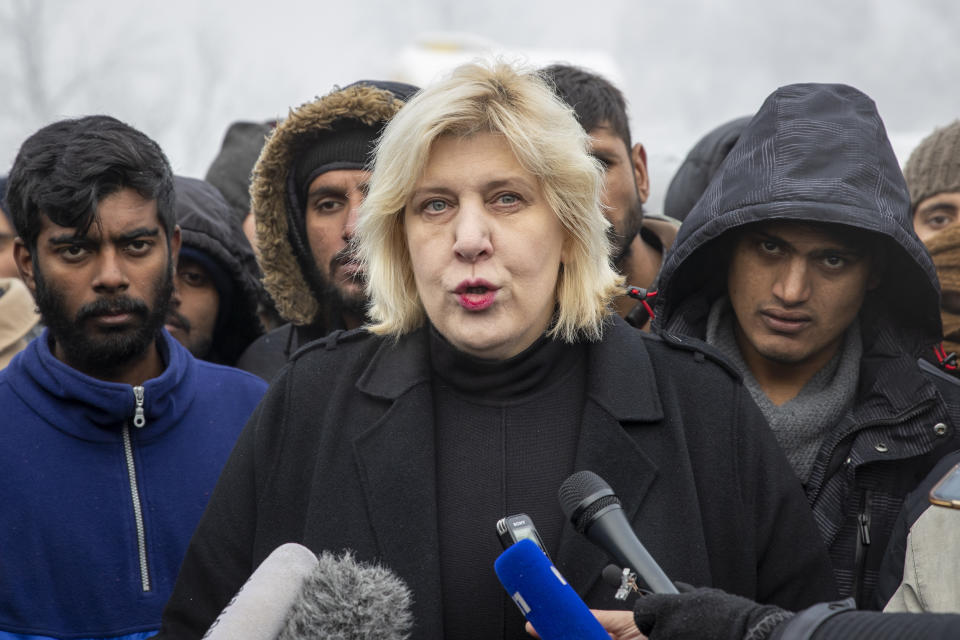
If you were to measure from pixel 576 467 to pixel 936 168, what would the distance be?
10.3 feet

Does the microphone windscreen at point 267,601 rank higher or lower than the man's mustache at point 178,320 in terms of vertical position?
lower

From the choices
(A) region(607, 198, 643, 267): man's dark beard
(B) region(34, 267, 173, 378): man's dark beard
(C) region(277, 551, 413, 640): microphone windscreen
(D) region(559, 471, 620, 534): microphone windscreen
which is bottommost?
(C) region(277, 551, 413, 640): microphone windscreen

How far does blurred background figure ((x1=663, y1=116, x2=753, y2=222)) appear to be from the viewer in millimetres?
5090

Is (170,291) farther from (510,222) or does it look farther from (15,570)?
(510,222)

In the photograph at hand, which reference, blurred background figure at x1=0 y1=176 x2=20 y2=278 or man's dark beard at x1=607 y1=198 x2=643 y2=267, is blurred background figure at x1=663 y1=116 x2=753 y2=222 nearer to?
man's dark beard at x1=607 y1=198 x2=643 y2=267

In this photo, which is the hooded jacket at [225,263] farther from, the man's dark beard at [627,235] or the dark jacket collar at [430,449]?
the dark jacket collar at [430,449]

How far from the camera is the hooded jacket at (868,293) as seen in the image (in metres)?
2.93

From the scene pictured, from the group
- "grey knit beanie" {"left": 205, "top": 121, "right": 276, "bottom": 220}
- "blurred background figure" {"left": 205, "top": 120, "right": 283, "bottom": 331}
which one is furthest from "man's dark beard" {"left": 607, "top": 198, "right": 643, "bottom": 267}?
"grey knit beanie" {"left": 205, "top": 121, "right": 276, "bottom": 220}

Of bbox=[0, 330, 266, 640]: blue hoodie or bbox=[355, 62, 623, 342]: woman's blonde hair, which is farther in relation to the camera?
bbox=[0, 330, 266, 640]: blue hoodie

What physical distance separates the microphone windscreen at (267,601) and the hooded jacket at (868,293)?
4.85 ft

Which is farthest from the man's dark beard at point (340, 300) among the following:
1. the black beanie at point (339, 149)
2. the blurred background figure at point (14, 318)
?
the blurred background figure at point (14, 318)

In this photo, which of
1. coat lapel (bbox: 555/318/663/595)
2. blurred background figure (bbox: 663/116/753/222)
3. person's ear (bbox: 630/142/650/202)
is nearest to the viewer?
coat lapel (bbox: 555/318/663/595)

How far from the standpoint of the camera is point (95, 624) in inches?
116

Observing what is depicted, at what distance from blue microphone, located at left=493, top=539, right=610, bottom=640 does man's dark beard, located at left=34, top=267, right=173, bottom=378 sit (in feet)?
5.60
